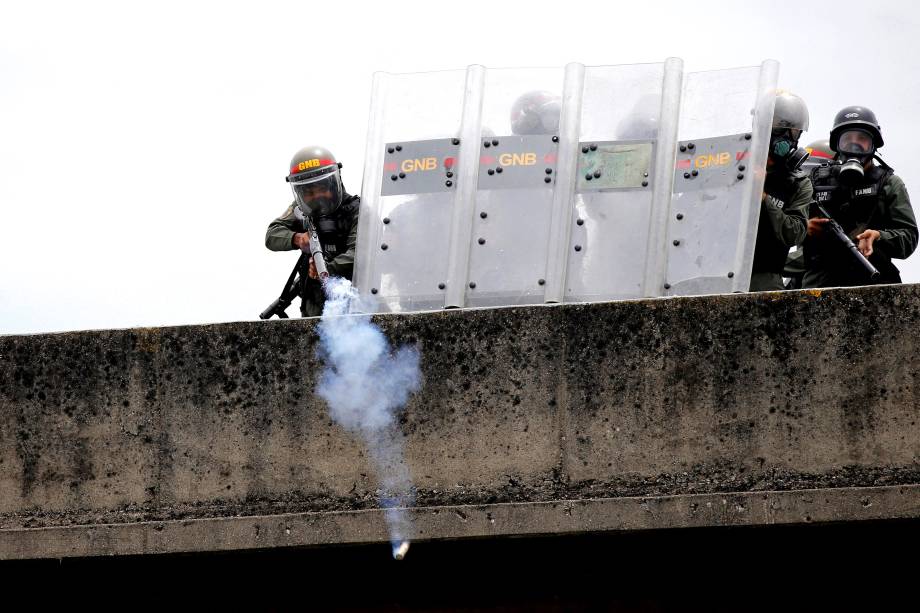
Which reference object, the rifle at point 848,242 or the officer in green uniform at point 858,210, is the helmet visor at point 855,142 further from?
the rifle at point 848,242

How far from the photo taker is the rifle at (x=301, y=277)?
7.45 metres

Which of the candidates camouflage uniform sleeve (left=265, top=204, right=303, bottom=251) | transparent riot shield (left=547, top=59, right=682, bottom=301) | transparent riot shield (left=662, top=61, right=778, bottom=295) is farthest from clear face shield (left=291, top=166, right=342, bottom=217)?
transparent riot shield (left=662, top=61, right=778, bottom=295)

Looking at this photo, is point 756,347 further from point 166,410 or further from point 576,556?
point 166,410

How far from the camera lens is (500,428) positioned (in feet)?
17.5

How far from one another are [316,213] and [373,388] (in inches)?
105

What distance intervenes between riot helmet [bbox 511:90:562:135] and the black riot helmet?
1553 mm

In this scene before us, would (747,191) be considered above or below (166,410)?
above

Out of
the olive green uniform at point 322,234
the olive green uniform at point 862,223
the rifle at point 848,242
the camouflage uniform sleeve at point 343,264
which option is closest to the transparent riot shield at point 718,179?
the rifle at point 848,242

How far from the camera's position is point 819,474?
5125mm

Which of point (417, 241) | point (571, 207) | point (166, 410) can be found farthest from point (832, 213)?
point (166, 410)

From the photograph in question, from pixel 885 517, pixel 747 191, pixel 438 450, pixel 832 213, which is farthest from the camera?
pixel 832 213

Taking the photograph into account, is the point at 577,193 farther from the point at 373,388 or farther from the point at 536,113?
the point at 373,388

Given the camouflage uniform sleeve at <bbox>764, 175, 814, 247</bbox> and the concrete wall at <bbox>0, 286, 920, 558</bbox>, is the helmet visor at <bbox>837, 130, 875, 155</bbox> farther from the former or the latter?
the concrete wall at <bbox>0, 286, 920, 558</bbox>

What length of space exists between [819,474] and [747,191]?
1.72 metres
